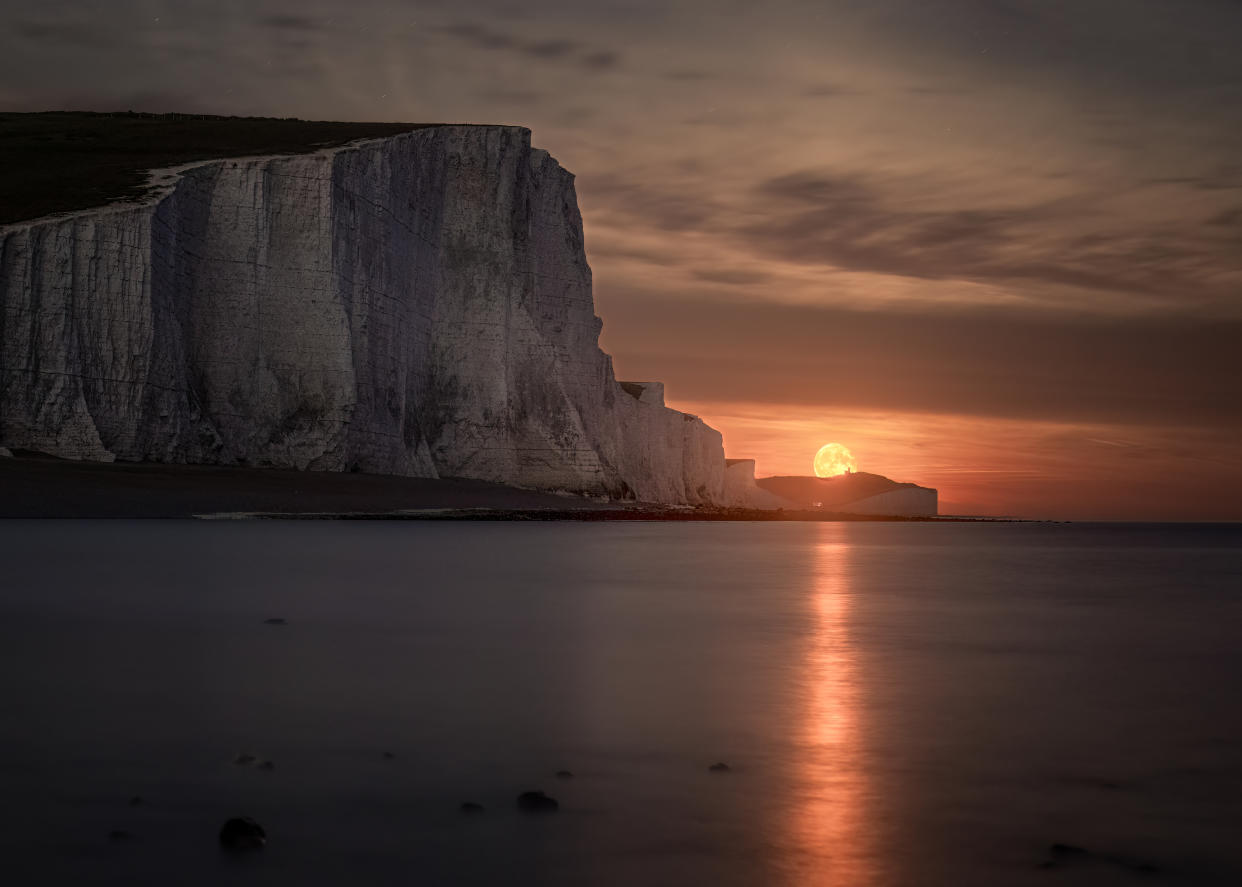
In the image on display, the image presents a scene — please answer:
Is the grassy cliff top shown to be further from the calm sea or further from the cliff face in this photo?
the calm sea

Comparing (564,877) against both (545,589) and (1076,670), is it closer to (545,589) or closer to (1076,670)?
(1076,670)

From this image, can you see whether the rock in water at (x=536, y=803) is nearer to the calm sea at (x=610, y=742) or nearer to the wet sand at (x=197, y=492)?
the calm sea at (x=610, y=742)

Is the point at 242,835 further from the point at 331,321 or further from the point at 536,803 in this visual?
the point at 331,321

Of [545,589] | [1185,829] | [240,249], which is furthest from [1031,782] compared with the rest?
[240,249]

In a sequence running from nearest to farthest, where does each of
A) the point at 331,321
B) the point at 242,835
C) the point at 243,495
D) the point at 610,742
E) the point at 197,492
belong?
1. the point at 242,835
2. the point at 610,742
3. the point at 197,492
4. the point at 243,495
5. the point at 331,321

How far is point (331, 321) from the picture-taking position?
51.6 metres

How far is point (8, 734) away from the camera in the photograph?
533 centimetres

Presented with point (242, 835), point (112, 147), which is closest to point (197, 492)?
point (112, 147)

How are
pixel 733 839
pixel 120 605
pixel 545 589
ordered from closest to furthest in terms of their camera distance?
pixel 733 839 → pixel 120 605 → pixel 545 589

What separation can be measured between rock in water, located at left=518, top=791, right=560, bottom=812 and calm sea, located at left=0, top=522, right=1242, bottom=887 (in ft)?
0.24

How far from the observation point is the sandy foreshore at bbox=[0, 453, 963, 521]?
3616 centimetres

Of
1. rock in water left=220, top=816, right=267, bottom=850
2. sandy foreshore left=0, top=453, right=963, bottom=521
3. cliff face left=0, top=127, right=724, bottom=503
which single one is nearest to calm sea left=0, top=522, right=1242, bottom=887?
rock in water left=220, top=816, right=267, bottom=850

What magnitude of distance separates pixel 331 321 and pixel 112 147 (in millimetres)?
21642

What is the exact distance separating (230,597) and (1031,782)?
9516 millimetres
